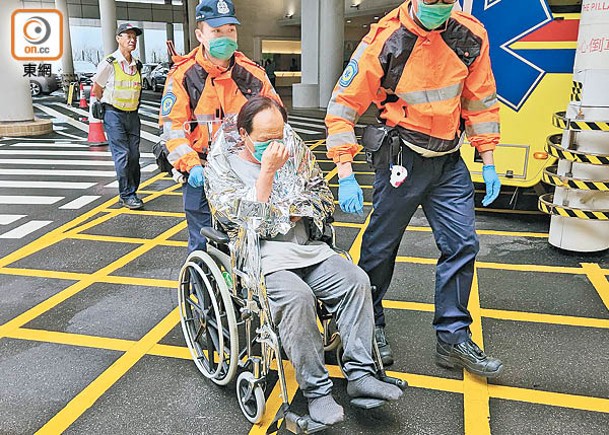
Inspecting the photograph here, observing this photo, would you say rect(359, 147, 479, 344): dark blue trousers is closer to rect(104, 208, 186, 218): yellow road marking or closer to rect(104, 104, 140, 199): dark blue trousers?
rect(104, 208, 186, 218): yellow road marking

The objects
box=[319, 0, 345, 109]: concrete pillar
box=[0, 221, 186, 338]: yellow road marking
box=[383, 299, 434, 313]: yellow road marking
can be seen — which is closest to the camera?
box=[0, 221, 186, 338]: yellow road marking

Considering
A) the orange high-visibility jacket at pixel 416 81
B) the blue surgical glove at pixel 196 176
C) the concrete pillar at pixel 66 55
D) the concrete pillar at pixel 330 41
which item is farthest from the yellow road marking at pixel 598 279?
the concrete pillar at pixel 66 55

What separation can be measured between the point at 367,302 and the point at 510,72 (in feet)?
12.3

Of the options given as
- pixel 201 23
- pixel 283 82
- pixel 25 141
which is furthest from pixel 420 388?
pixel 283 82

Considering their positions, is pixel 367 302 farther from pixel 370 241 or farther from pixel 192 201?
pixel 192 201

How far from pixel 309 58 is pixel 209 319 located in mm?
15667

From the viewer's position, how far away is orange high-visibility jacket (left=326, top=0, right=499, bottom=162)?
8.74 feet

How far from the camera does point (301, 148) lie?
284 cm

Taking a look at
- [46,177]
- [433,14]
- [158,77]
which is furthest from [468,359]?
[158,77]

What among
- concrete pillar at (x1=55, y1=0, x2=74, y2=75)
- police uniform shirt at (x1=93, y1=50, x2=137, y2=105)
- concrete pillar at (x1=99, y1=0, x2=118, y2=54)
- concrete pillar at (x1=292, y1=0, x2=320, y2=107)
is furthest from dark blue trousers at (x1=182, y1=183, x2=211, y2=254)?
concrete pillar at (x1=55, y1=0, x2=74, y2=75)

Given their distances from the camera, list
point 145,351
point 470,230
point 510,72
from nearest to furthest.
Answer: point 470,230 < point 145,351 < point 510,72

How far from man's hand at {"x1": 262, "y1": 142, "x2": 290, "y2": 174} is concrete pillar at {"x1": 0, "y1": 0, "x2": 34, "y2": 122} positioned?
996 centimetres

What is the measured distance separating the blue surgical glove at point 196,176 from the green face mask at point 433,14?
1.32 m

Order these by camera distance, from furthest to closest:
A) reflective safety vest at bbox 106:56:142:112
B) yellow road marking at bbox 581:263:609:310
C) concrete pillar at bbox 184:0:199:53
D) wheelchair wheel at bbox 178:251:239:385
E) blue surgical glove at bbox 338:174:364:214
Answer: concrete pillar at bbox 184:0:199:53, reflective safety vest at bbox 106:56:142:112, yellow road marking at bbox 581:263:609:310, blue surgical glove at bbox 338:174:364:214, wheelchair wheel at bbox 178:251:239:385
